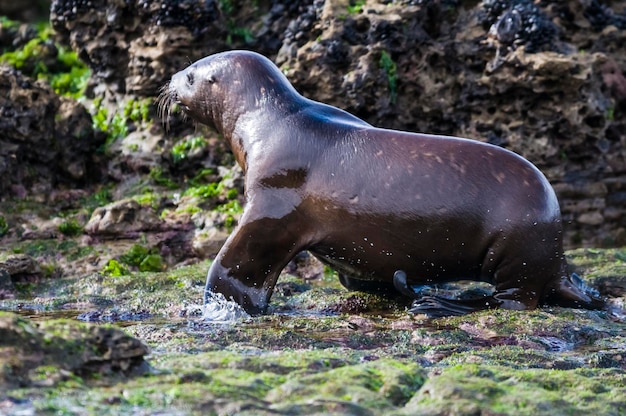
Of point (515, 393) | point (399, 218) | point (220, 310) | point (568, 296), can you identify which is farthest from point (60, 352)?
point (568, 296)

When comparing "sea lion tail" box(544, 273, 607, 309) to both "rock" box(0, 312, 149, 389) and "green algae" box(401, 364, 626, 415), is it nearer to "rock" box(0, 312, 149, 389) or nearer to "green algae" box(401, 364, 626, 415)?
"green algae" box(401, 364, 626, 415)

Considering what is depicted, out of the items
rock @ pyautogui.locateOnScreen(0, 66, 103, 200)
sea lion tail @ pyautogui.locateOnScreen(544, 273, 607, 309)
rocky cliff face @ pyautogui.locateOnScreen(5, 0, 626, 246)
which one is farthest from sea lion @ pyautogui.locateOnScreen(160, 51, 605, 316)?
rock @ pyautogui.locateOnScreen(0, 66, 103, 200)

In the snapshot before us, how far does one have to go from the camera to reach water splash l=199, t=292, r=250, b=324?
6.32 m

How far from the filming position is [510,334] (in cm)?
566

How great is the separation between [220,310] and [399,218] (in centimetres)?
145

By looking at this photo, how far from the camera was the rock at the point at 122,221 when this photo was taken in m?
9.23

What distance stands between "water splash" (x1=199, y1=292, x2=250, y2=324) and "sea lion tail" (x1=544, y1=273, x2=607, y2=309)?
2257mm

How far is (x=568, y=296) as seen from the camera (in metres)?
6.68

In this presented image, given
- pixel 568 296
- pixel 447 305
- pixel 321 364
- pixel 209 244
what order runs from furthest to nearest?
1. pixel 209 244
2. pixel 568 296
3. pixel 447 305
4. pixel 321 364

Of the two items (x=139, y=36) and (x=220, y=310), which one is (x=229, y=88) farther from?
(x=139, y=36)

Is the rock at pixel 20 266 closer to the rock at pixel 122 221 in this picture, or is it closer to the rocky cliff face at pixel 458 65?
the rock at pixel 122 221

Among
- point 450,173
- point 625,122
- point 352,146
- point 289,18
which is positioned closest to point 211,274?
point 352,146

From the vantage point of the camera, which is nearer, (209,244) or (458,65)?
(209,244)

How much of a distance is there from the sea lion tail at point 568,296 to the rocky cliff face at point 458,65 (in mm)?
4285
